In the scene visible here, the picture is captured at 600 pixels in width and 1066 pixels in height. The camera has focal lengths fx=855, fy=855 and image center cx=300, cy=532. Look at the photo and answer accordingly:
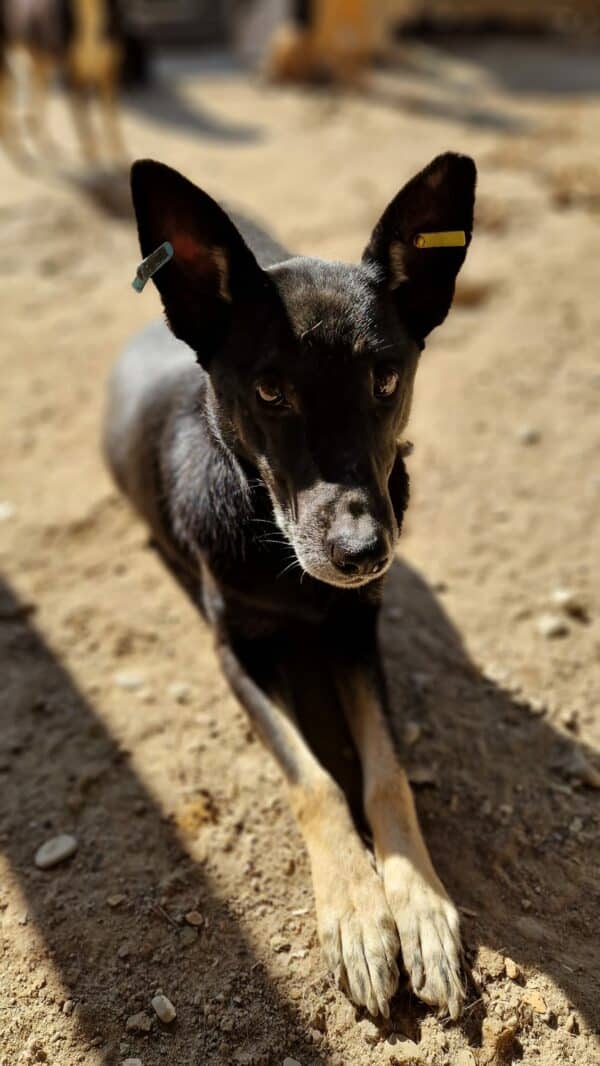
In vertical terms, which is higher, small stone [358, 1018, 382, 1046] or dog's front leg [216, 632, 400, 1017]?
dog's front leg [216, 632, 400, 1017]

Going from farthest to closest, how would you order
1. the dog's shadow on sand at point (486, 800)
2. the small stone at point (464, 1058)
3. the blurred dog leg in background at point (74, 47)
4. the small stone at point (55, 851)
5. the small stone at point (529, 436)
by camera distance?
the blurred dog leg in background at point (74, 47), the small stone at point (529, 436), the small stone at point (55, 851), the dog's shadow on sand at point (486, 800), the small stone at point (464, 1058)

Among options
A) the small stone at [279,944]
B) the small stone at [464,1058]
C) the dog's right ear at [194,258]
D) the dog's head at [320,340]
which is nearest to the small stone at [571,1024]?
the small stone at [464,1058]

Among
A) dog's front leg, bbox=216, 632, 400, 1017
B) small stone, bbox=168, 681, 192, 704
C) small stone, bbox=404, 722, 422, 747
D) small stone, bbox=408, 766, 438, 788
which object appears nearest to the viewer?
dog's front leg, bbox=216, 632, 400, 1017

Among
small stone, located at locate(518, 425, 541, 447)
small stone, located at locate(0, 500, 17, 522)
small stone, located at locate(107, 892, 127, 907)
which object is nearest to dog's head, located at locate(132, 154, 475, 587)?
small stone, located at locate(107, 892, 127, 907)

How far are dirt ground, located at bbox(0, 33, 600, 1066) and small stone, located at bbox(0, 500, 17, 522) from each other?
0.05 feet

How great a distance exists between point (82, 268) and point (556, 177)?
3838 millimetres

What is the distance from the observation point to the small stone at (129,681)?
2.88 m

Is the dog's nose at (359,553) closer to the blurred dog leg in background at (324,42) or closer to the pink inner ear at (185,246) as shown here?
the pink inner ear at (185,246)

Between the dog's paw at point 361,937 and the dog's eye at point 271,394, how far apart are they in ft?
3.85

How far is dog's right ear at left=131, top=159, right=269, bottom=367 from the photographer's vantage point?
2.07m

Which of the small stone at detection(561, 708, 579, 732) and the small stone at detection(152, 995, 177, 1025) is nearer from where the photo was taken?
the small stone at detection(152, 995, 177, 1025)

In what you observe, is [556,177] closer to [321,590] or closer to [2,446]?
[2,446]

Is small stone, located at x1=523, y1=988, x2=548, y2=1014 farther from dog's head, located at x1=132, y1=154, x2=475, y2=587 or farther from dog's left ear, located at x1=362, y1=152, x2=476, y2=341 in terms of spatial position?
dog's left ear, located at x1=362, y1=152, x2=476, y2=341

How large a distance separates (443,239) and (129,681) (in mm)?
1727
